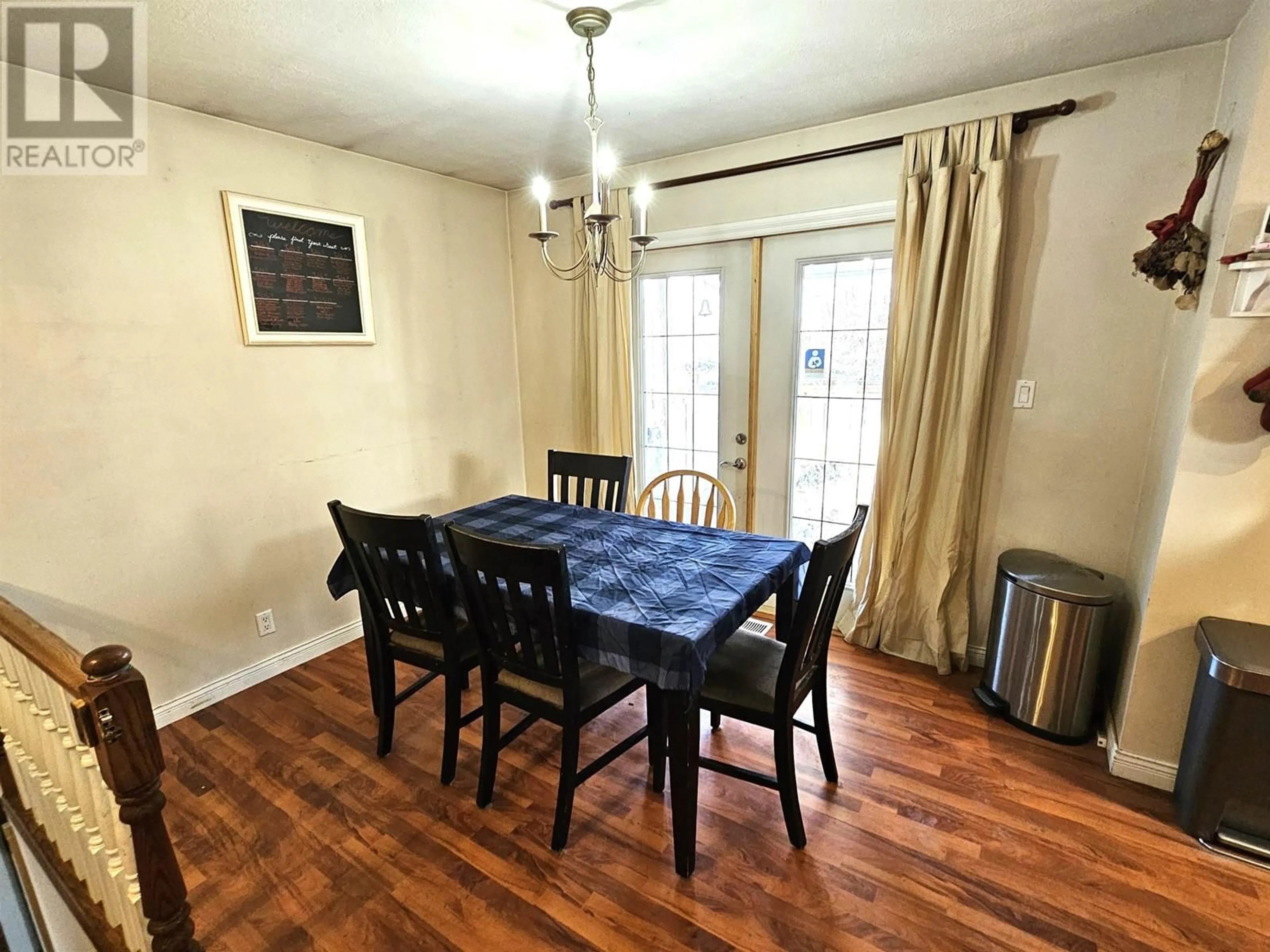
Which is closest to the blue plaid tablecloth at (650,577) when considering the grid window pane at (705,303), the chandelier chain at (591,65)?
the grid window pane at (705,303)

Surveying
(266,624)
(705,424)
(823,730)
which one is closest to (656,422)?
(705,424)

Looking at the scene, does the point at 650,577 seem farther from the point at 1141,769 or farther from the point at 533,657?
the point at 1141,769

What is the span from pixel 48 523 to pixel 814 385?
10.4ft

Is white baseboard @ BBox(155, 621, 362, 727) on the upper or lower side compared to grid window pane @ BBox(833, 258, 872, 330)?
lower

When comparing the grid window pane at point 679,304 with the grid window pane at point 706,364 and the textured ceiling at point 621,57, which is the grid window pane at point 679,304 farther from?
the textured ceiling at point 621,57

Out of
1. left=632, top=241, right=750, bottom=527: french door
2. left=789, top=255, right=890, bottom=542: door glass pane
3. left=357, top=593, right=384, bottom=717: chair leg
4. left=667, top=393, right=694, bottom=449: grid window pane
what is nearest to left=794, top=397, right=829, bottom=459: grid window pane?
left=789, top=255, right=890, bottom=542: door glass pane

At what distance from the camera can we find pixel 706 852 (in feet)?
5.63

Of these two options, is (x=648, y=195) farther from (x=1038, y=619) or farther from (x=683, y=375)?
(x=1038, y=619)

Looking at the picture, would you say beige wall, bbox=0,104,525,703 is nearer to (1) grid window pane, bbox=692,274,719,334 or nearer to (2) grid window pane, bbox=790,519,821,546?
(1) grid window pane, bbox=692,274,719,334

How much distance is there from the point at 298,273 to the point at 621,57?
1718 mm

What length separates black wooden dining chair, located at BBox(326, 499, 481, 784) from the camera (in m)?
1.79

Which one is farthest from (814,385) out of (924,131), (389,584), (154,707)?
(154,707)

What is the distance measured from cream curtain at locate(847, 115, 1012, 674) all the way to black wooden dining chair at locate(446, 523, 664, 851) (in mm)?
1438

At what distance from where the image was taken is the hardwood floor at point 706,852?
58.6 inches
